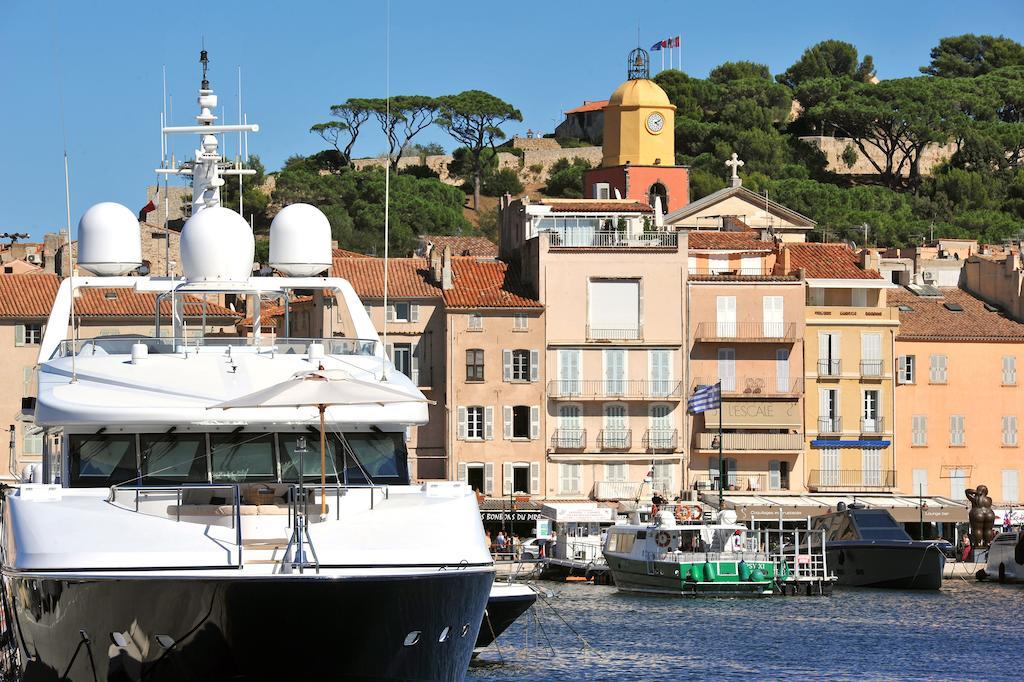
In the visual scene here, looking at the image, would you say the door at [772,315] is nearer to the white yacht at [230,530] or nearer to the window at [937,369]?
the window at [937,369]

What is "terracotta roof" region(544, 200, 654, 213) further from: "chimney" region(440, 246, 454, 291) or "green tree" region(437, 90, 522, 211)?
"green tree" region(437, 90, 522, 211)

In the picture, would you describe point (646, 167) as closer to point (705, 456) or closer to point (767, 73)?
point (705, 456)

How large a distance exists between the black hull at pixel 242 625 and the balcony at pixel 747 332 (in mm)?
55015

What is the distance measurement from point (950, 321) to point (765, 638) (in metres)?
40.7

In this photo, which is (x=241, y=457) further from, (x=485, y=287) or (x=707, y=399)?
(x=485, y=287)

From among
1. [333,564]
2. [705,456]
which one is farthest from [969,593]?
[333,564]

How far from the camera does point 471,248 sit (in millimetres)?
102750

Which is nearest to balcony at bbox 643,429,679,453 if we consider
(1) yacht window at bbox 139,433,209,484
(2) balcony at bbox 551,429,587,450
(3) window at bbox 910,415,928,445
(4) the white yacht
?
(2) balcony at bbox 551,429,587,450

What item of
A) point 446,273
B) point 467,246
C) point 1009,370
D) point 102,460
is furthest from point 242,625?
point 467,246

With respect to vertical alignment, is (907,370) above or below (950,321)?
below

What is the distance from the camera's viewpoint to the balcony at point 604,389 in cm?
7794

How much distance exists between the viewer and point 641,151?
4515 inches

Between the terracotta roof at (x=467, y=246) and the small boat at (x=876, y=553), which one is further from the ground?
the terracotta roof at (x=467, y=246)

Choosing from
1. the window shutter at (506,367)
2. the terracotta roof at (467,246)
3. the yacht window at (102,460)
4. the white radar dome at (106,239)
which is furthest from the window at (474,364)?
the yacht window at (102,460)
